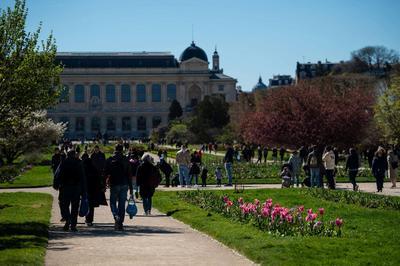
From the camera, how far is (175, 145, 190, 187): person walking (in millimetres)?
31297

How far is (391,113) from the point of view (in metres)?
48.8

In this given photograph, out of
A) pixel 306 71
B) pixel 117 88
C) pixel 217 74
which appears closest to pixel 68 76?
pixel 117 88

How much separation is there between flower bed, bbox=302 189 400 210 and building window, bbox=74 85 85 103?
132798mm

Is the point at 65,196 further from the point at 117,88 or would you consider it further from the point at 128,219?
the point at 117,88

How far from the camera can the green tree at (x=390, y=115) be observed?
47750 mm

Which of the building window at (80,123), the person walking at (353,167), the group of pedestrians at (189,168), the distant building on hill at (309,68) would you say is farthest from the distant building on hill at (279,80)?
the person walking at (353,167)

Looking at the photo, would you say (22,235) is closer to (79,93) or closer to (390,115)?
(390,115)

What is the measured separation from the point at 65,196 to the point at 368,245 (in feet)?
22.1

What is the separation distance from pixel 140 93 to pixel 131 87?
2435 mm

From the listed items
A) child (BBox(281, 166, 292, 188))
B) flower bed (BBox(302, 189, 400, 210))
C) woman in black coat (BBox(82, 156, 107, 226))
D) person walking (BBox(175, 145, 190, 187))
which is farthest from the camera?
person walking (BBox(175, 145, 190, 187))

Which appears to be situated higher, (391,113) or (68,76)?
(68,76)

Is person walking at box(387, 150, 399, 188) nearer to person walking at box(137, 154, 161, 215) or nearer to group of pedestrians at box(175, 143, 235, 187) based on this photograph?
group of pedestrians at box(175, 143, 235, 187)

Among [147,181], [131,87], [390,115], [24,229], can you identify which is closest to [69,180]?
[24,229]

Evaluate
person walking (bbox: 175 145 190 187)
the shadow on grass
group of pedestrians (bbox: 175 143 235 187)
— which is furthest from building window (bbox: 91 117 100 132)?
the shadow on grass
